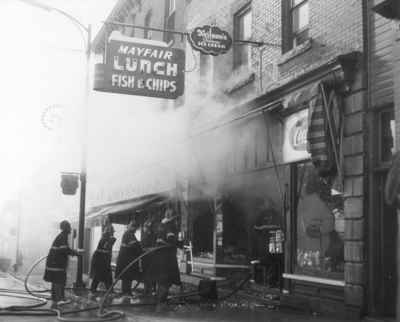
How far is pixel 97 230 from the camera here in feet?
84.4

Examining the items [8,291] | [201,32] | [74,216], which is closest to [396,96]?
[201,32]

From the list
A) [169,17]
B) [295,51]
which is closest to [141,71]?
[295,51]

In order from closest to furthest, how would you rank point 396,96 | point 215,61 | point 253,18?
point 396,96, point 253,18, point 215,61

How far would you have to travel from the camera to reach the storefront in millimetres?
9203

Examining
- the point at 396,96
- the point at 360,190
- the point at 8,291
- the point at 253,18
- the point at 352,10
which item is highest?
the point at 253,18

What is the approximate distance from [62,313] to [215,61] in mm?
7897

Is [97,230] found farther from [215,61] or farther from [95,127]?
[215,61]

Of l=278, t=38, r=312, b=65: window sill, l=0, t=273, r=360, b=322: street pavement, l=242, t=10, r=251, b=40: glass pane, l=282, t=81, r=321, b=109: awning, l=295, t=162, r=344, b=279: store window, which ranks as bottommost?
l=0, t=273, r=360, b=322: street pavement

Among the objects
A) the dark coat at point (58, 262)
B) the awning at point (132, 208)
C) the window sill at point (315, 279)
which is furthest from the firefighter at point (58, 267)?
the awning at point (132, 208)

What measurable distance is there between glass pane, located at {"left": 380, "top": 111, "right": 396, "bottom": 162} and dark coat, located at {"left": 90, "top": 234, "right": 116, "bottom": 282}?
23.7 ft

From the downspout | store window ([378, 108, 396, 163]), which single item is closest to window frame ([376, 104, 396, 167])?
store window ([378, 108, 396, 163])

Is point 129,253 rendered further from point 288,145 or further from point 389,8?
point 389,8

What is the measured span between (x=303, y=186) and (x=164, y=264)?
2870mm

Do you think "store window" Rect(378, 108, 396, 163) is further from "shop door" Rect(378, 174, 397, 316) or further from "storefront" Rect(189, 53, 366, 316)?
"shop door" Rect(378, 174, 397, 316)
